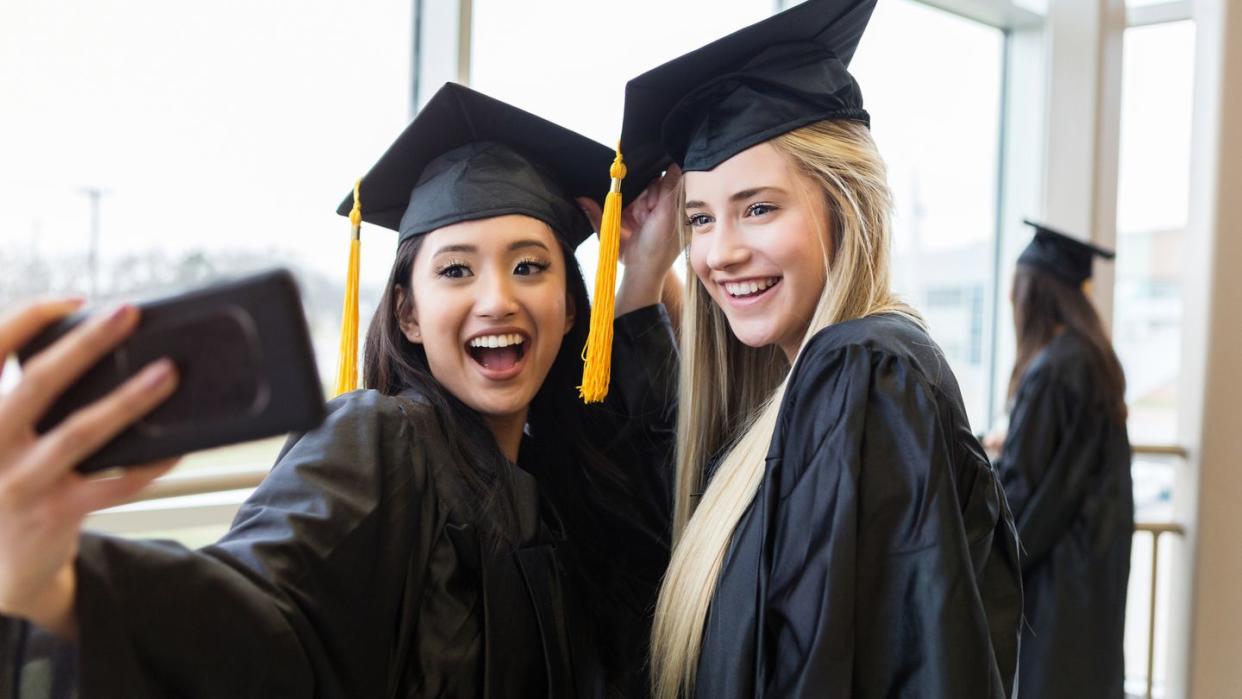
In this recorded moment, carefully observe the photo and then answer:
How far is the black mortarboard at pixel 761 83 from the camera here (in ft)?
4.33

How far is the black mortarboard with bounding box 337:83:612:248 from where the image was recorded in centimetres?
135

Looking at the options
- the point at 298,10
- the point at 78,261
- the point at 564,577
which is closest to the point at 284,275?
the point at 564,577

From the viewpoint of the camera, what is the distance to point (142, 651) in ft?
2.72

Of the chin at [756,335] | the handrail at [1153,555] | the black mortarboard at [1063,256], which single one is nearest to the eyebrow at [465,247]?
the chin at [756,335]

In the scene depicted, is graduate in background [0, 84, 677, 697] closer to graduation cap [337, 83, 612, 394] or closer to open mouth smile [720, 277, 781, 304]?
graduation cap [337, 83, 612, 394]

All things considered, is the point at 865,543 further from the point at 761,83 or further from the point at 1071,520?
the point at 1071,520

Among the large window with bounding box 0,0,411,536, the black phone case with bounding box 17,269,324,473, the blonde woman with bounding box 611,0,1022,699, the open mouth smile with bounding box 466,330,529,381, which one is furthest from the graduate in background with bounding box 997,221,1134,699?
the black phone case with bounding box 17,269,324,473

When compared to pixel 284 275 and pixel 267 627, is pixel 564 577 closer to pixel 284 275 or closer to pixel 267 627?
pixel 267 627

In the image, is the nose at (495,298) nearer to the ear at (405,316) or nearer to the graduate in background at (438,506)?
the graduate in background at (438,506)

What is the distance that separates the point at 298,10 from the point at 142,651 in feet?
5.25

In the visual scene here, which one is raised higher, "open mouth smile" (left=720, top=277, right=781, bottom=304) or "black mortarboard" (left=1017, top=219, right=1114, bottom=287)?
"black mortarboard" (left=1017, top=219, right=1114, bottom=287)

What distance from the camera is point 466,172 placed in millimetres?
1369

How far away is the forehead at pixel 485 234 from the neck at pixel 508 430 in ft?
0.86

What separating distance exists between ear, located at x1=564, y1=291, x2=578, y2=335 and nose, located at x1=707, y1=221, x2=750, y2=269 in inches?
10.2
